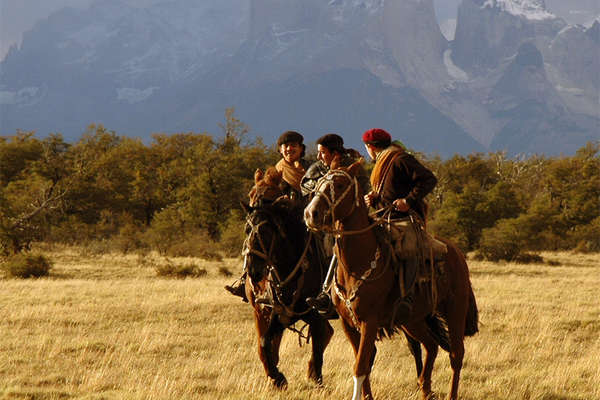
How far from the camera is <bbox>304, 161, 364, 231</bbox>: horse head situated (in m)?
4.96

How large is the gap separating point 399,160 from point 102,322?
8.00m

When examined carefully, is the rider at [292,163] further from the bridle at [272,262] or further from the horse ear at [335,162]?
the horse ear at [335,162]

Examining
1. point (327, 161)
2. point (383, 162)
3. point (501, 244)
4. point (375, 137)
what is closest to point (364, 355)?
point (383, 162)

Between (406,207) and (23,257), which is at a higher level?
(406,207)

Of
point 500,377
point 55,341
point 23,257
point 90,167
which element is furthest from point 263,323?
point 90,167

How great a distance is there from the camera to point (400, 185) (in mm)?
6328

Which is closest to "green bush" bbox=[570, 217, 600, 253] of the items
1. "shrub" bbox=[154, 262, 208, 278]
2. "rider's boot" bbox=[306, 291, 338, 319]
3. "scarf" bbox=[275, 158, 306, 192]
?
"shrub" bbox=[154, 262, 208, 278]

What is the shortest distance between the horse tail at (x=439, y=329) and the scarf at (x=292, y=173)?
2271 mm

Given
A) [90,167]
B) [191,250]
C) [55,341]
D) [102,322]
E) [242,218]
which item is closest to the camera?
[55,341]

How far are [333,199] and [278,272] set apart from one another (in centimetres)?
175

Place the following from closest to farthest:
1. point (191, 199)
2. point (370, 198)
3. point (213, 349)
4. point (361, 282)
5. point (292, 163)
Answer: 1. point (361, 282)
2. point (370, 198)
3. point (292, 163)
4. point (213, 349)
5. point (191, 199)

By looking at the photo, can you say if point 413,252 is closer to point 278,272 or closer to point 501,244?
point 278,272

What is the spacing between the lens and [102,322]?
38.3 ft

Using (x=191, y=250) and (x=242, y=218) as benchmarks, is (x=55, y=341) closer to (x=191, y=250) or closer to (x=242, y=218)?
(x=191, y=250)
